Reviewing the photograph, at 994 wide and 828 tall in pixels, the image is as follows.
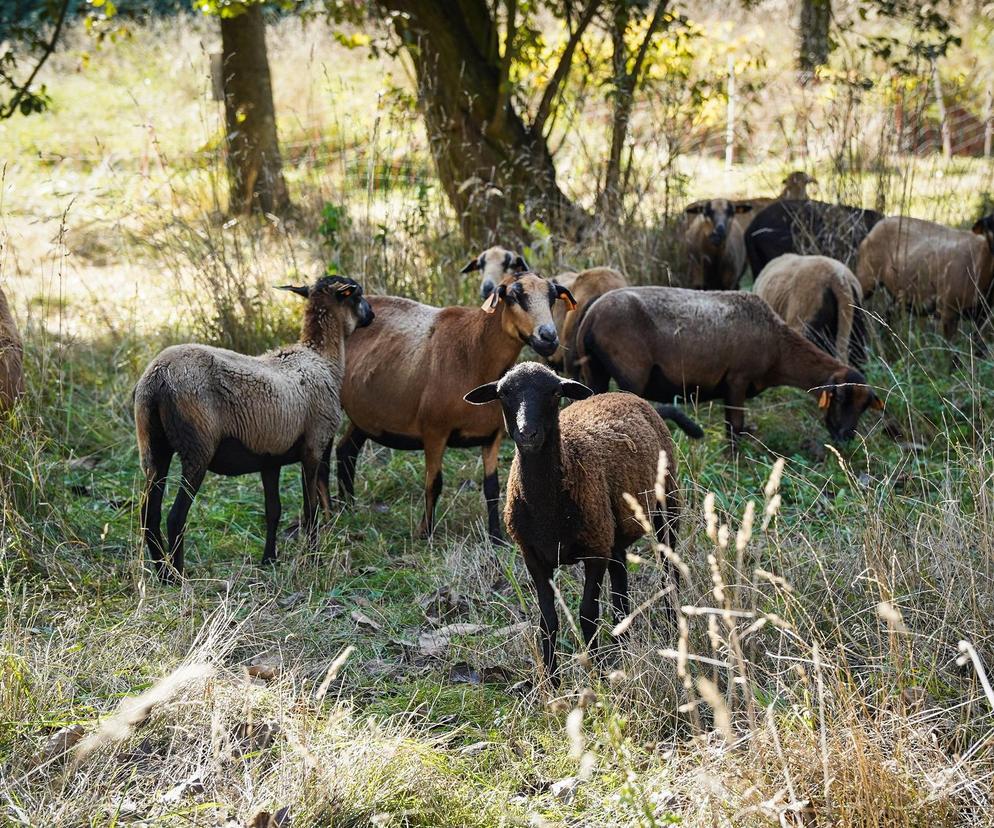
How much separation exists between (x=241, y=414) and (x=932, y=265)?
589 cm

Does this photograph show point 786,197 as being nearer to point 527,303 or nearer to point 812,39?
point 812,39

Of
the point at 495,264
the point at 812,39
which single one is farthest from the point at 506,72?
the point at 812,39

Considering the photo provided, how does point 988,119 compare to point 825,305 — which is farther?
point 988,119

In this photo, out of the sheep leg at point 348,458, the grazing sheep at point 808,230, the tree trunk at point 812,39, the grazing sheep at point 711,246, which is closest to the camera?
the sheep leg at point 348,458

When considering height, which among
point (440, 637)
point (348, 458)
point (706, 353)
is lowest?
point (440, 637)

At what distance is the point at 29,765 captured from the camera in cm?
364

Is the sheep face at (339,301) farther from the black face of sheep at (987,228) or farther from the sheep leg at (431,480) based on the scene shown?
the black face of sheep at (987,228)

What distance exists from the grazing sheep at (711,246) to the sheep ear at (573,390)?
17.9 ft

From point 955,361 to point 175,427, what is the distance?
5547 mm

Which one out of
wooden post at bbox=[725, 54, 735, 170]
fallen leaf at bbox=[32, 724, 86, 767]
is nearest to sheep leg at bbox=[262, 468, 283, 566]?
fallen leaf at bbox=[32, 724, 86, 767]

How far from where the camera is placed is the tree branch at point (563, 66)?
10.6 m

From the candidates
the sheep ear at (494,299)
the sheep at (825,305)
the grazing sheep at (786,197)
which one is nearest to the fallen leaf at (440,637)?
the sheep ear at (494,299)

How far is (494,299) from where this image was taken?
616 cm

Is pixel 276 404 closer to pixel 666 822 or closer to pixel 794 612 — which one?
pixel 794 612
